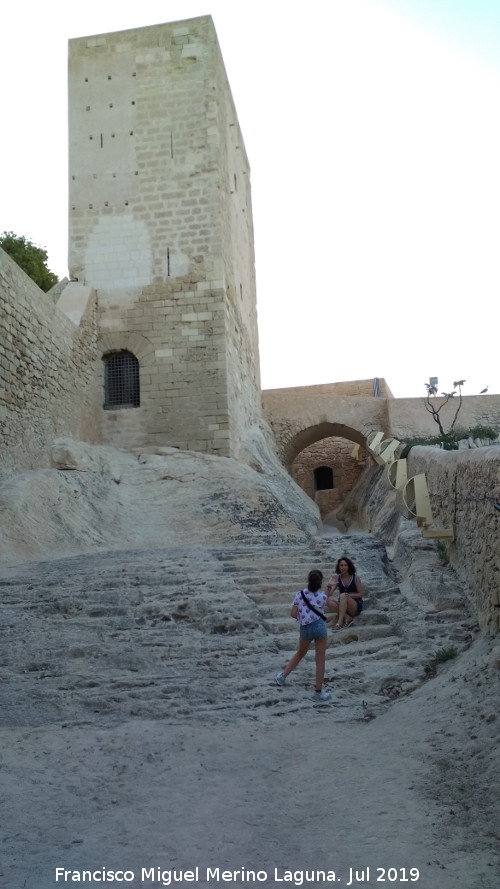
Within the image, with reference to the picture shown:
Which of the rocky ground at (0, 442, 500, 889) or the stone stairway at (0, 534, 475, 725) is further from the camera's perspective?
the stone stairway at (0, 534, 475, 725)

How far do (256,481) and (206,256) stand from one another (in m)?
4.16

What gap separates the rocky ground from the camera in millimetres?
2822

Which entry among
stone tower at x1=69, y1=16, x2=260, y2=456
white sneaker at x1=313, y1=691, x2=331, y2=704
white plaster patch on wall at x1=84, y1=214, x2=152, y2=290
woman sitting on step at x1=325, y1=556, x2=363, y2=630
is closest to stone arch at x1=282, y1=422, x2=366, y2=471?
stone tower at x1=69, y1=16, x2=260, y2=456

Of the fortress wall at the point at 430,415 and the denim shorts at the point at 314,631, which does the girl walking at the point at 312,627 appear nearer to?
the denim shorts at the point at 314,631

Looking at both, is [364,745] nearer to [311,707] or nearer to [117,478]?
[311,707]

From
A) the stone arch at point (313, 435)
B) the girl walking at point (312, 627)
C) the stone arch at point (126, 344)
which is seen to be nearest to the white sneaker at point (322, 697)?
the girl walking at point (312, 627)

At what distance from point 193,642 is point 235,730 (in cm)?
117

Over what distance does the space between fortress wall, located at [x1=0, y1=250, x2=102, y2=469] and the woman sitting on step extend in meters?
5.04

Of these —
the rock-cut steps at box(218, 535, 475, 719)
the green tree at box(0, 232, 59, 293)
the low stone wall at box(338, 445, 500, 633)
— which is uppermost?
the green tree at box(0, 232, 59, 293)

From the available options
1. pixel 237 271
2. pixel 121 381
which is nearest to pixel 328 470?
pixel 237 271

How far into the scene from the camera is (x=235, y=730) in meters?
4.06

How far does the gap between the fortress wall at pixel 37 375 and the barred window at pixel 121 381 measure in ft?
1.61

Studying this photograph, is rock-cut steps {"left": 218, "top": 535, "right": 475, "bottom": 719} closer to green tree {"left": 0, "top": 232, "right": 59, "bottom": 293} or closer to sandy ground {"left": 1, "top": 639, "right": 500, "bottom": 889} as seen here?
sandy ground {"left": 1, "top": 639, "right": 500, "bottom": 889}

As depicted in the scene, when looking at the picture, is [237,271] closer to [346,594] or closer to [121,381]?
[121,381]
